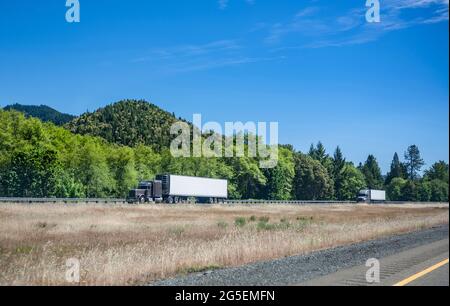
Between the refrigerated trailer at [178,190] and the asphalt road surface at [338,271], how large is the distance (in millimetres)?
47731

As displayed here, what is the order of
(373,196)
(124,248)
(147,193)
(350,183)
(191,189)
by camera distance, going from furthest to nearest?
(350,183), (373,196), (191,189), (147,193), (124,248)

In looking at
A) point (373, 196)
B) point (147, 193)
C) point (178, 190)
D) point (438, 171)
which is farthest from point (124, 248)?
point (373, 196)

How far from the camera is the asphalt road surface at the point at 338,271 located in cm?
1000

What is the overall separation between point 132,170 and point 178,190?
48.3 ft

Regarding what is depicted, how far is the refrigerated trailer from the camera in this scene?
211 feet

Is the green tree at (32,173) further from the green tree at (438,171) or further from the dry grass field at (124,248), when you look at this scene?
the green tree at (438,171)

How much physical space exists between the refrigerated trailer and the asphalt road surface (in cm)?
4773

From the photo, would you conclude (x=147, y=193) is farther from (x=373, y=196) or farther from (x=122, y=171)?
(x=373, y=196)

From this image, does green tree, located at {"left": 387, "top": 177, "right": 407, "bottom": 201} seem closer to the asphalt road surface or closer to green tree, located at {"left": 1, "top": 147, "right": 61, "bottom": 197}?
the asphalt road surface

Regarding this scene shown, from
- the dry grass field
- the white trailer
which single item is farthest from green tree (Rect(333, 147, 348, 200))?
the dry grass field

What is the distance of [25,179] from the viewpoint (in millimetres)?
61438

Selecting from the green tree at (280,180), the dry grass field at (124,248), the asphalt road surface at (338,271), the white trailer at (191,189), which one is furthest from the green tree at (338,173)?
the asphalt road surface at (338,271)

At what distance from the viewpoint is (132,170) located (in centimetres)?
8225
